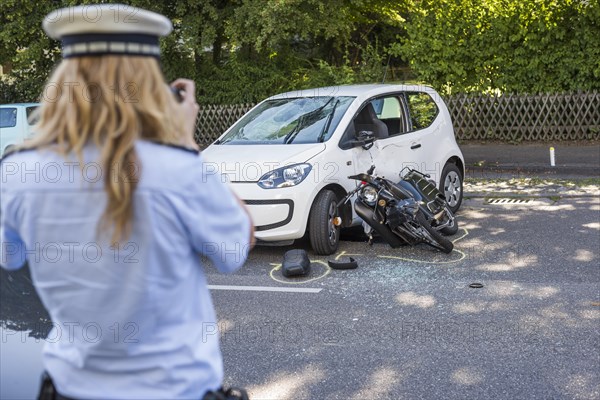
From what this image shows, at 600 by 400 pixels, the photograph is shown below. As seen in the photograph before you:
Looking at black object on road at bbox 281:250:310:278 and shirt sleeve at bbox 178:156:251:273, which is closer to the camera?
shirt sleeve at bbox 178:156:251:273

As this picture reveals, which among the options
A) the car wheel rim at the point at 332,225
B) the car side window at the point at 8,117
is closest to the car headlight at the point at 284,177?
the car wheel rim at the point at 332,225

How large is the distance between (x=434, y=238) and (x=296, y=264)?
1474 mm

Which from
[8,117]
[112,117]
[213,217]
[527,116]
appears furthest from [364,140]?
[8,117]

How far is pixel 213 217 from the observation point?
196 centimetres

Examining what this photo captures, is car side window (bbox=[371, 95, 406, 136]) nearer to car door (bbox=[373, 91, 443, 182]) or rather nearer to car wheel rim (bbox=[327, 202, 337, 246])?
car door (bbox=[373, 91, 443, 182])

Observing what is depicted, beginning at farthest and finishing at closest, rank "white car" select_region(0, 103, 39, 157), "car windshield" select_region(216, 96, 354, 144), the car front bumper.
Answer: "white car" select_region(0, 103, 39, 157)
"car windshield" select_region(216, 96, 354, 144)
the car front bumper

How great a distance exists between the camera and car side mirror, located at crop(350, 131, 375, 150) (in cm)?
866

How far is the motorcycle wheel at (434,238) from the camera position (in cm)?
795

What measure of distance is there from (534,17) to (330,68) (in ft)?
14.3

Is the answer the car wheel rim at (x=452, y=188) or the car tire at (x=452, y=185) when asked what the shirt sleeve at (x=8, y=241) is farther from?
the car wheel rim at (x=452, y=188)

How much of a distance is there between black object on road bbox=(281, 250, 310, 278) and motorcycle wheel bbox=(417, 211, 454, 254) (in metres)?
1.25

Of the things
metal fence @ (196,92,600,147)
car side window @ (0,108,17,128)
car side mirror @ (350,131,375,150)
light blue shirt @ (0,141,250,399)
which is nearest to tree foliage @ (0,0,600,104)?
metal fence @ (196,92,600,147)

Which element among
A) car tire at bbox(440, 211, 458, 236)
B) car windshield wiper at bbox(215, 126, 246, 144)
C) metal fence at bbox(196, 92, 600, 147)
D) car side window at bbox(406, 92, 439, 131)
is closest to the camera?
car tire at bbox(440, 211, 458, 236)

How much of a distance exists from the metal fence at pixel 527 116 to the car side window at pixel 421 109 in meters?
6.49
